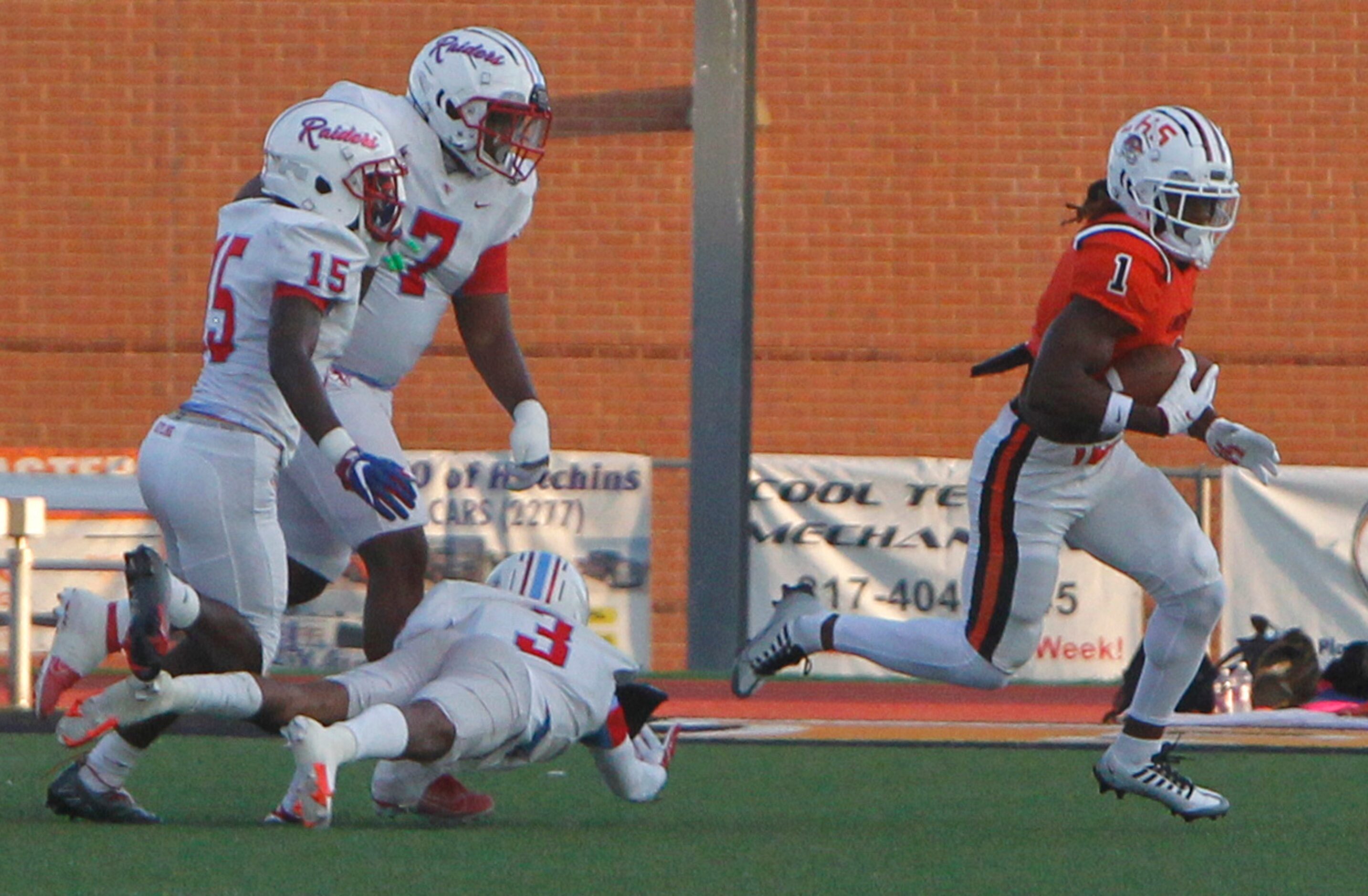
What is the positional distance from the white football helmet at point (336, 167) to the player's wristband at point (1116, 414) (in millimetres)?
1704

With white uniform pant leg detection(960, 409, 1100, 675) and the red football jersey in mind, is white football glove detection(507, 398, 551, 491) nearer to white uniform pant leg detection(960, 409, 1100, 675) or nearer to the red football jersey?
white uniform pant leg detection(960, 409, 1100, 675)

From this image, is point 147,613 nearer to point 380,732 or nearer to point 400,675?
point 380,732

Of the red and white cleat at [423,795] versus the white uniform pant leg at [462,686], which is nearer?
the white uniform pant leg at [462,686]

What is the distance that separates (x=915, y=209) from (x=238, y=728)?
6.81 m

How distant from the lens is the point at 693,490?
11664 millimetres

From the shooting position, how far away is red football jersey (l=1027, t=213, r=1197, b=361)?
16.8 ft

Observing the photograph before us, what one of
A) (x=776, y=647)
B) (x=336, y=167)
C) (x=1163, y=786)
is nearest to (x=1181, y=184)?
(x=1163, y=786)

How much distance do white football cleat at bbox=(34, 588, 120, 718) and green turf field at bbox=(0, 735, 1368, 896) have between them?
12.7 inches

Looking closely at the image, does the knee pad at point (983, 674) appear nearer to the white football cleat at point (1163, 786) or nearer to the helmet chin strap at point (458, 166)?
the white football cleat at point (1163, 786)

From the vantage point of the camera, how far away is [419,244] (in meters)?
5.43

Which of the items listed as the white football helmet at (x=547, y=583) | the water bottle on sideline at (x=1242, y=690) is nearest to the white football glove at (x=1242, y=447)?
the white football helmet at (x=547, y=583)

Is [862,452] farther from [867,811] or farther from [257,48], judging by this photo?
[867,811]

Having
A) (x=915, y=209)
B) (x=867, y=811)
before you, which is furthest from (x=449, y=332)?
(x=867, y=811)

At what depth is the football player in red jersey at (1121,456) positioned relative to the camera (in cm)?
513
